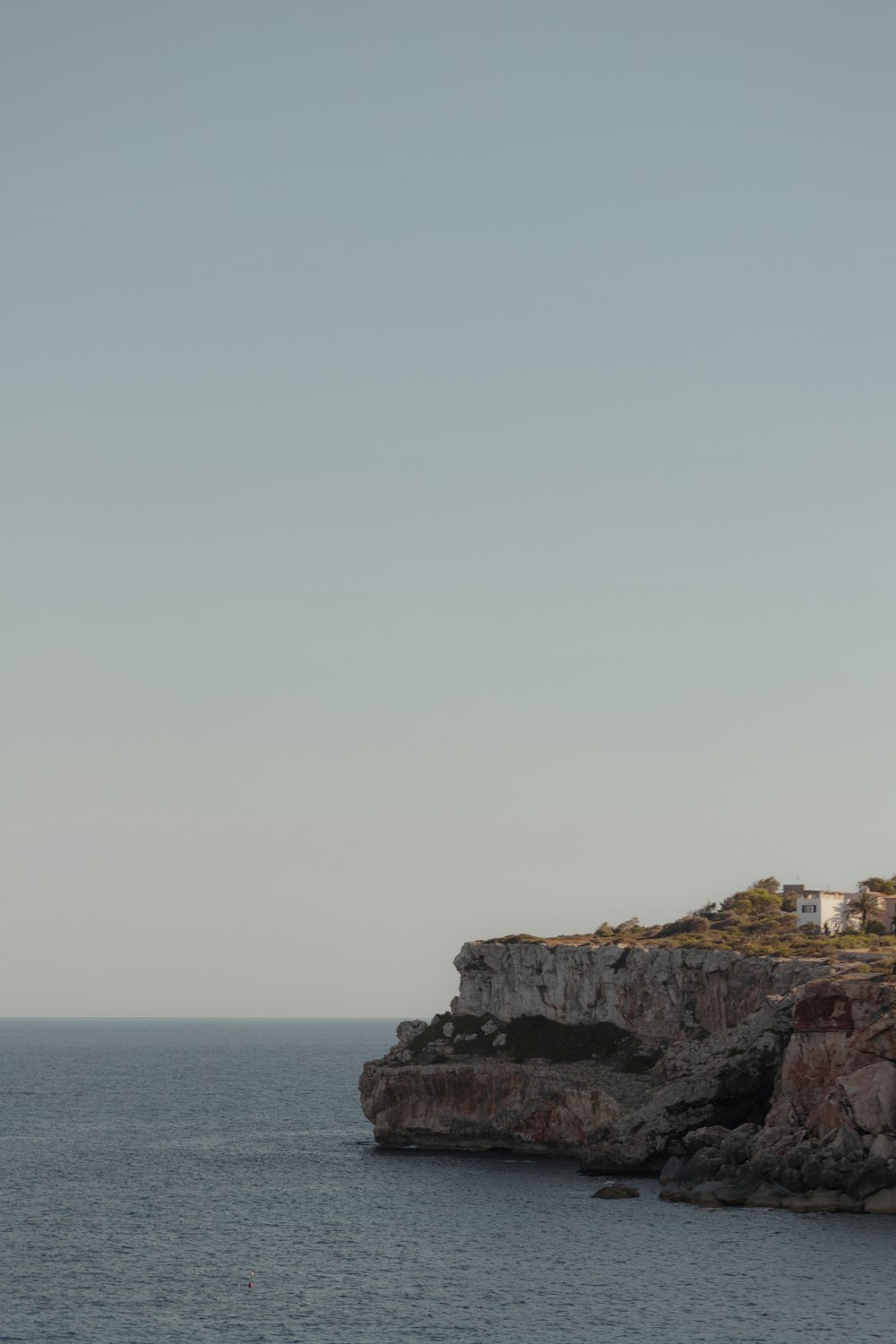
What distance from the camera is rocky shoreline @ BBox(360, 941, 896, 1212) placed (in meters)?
104

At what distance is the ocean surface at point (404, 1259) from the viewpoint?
74875mm

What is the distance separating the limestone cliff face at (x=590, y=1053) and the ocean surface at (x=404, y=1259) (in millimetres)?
5147

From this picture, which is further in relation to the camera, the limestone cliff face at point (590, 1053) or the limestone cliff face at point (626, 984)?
the limestone cliff face at point (626, 984)

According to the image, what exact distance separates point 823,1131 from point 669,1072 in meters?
22.5

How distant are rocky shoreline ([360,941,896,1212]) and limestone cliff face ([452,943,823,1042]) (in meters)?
0.16

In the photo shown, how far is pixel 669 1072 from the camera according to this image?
126 m

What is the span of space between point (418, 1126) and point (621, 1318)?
6374cm

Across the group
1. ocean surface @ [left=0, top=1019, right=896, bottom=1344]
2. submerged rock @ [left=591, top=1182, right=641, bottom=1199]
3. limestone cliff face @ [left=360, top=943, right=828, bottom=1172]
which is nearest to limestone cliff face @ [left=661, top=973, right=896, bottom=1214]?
submerged rock @ [left=591, top=1182, right=641, bottom=1199]

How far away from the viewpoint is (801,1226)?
9506 centimetres

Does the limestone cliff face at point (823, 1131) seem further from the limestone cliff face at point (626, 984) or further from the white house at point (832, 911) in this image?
the white house at point (832, 911)

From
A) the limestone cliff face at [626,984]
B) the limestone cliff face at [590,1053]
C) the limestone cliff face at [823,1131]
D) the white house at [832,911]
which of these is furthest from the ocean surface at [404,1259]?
the white house at [832,911]

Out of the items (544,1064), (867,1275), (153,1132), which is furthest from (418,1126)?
(867,1275)

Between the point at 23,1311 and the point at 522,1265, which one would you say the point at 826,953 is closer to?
the point at 522,1265

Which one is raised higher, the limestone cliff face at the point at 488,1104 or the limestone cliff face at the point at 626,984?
the limestone cliff face at the point at 626,984
